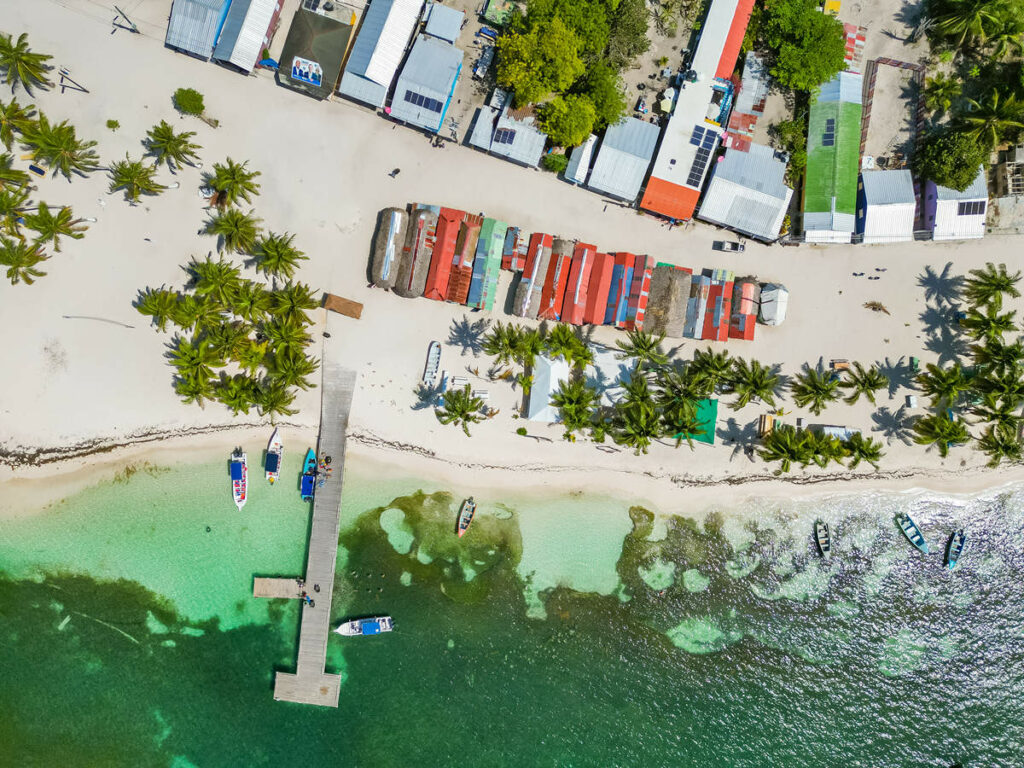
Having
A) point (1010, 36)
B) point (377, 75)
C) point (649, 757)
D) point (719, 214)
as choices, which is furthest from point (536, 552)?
point (1010, 36)

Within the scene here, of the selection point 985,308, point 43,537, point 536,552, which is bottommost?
point 43,537

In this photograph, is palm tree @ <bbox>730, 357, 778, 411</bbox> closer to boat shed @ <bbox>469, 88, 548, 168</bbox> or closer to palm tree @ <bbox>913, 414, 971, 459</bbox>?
palm tree @ <bbox>913, 414, 971, 459</bbox>

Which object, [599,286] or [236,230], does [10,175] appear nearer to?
[236,230]

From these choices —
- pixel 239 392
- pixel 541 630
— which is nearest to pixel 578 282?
pixel 239 392

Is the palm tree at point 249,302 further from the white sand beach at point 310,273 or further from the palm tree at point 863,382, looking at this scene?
the palm tree at point 863,382

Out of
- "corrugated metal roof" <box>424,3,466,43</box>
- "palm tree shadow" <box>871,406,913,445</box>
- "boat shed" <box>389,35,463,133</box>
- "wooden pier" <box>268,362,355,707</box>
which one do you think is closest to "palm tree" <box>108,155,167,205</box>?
"wooden pier" <box>268,362,355,707</box>

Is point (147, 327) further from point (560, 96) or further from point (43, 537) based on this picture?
point (560, 96)
